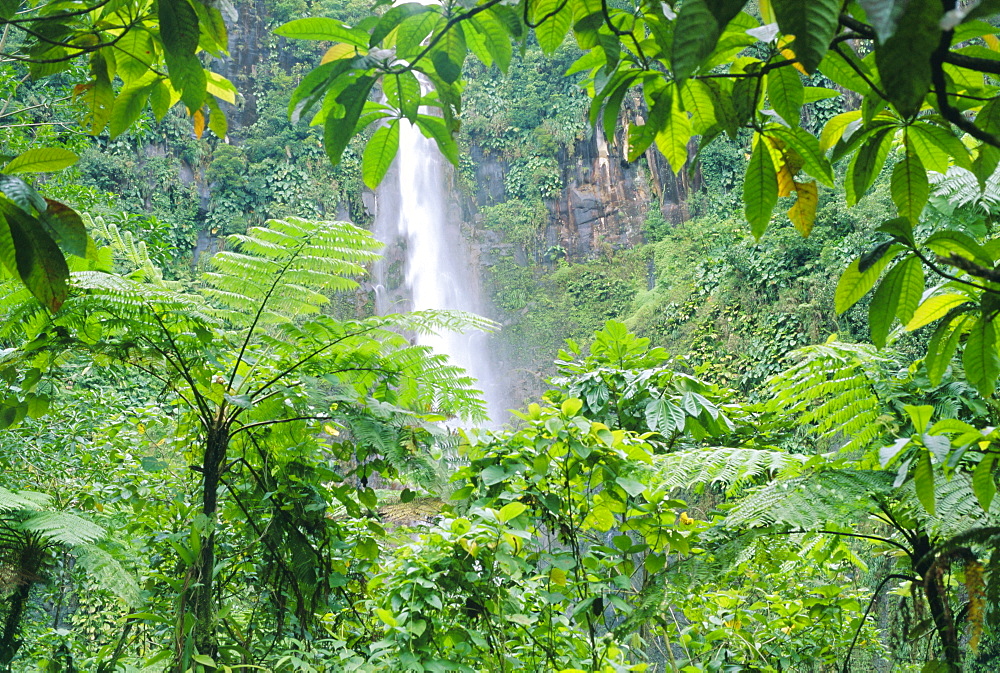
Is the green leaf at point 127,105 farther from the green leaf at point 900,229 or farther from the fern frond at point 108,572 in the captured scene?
the fern frond at point 108,572

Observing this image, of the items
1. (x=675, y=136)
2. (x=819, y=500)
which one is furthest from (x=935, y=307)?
(x=819, y=500)

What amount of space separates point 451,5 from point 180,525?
7.42 feet

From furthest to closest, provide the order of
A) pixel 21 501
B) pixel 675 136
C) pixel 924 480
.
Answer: pixel 21 501, pixel 675 136, pixel 924 480

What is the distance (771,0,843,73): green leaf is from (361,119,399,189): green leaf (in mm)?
499

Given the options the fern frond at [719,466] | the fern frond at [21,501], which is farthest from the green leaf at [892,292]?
the fern frond at [21,501]

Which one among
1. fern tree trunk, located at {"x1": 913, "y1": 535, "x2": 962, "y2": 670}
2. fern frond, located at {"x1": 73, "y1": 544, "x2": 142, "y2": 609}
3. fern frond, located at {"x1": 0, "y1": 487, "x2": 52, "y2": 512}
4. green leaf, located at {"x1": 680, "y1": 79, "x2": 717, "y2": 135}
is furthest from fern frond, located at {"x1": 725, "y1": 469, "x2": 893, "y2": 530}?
fern frond, located at {"x1": 0, "y1": 487, "x2": 52, "y2": 512}

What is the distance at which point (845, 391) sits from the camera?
207cm

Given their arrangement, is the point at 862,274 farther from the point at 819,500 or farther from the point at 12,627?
the point at 12,627

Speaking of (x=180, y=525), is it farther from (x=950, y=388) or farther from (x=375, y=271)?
(x=375, y=271)

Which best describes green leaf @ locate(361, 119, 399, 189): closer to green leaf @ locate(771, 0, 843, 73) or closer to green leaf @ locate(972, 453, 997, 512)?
green leaf @ locate(771, 0, 843, 73)

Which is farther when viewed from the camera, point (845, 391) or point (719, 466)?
point (845, 391)

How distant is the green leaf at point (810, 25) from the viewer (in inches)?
17.0

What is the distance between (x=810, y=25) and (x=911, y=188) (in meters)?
0.38

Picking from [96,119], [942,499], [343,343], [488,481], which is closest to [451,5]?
[96,119]
